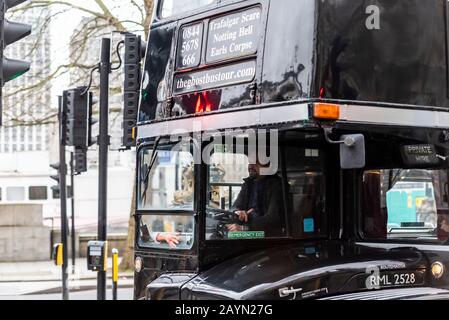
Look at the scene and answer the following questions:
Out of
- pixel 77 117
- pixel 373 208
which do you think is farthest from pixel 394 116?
pixel 77 117

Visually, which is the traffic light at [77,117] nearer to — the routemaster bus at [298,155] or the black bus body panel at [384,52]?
the routemaster bus at [298,155]

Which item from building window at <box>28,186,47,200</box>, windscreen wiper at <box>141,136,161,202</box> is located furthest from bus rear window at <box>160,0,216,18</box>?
building window at <box>28,186,47,200</box>

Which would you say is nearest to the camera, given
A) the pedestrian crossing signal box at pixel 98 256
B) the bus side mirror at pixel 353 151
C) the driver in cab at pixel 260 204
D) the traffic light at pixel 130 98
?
the bus side mirror at pixel 353 151

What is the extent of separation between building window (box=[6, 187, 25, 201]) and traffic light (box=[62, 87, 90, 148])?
2618 cm

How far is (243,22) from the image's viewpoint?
6199 mm

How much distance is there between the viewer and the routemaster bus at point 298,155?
5.64 m

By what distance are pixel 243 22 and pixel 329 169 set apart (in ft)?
4.78

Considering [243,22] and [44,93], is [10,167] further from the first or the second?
[243,22]

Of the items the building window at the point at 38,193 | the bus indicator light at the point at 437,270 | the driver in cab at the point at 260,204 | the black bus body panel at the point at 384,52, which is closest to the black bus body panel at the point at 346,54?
the black bus body panel at the point at 384,52

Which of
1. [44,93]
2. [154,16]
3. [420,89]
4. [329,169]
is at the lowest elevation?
[329,169]

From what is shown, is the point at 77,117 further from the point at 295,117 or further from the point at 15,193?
the point at 15,193

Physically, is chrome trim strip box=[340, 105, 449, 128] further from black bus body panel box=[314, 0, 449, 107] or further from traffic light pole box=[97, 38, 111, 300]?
traffic light pole box=[97, 38, 111, 300]
